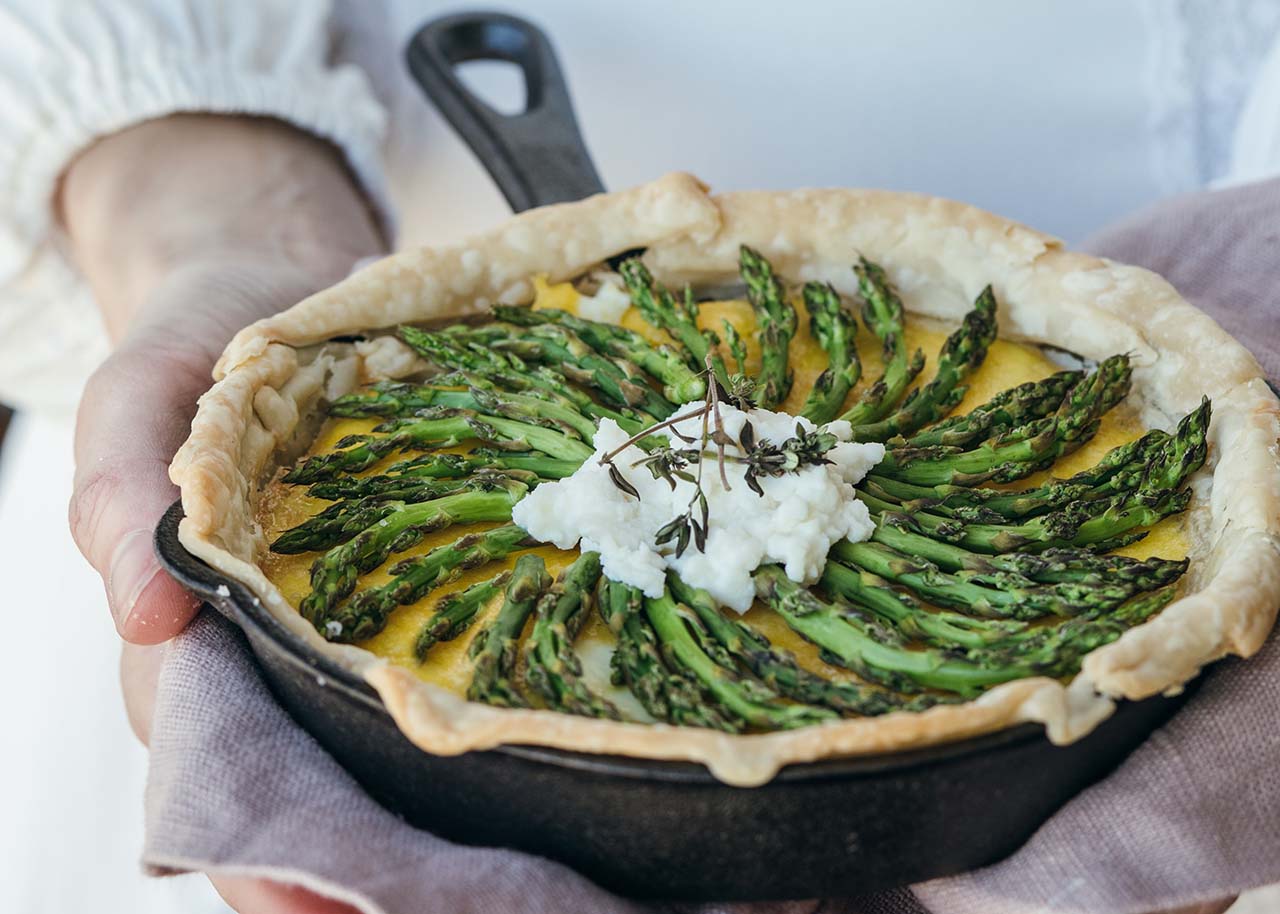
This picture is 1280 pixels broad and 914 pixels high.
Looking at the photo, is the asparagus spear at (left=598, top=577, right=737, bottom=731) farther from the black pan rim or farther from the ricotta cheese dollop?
the black pan rim

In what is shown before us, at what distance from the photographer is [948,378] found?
2.37m

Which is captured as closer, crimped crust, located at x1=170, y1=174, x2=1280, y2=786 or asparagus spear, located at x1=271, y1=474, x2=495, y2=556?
crimped crust, located at x1=170, y1=174, x2=1280, y2=786

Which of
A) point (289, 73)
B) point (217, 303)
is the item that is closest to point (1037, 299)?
point (217, 303)

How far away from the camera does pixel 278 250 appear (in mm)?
3455

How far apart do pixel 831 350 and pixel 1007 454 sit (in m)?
0.46

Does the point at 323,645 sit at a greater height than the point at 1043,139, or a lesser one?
lesser

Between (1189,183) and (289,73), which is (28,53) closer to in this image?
(289,73)

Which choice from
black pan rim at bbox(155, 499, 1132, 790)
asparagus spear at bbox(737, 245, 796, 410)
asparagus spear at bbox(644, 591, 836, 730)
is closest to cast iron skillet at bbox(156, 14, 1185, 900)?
black pan rim at bbox(155, 499, 1132, 790)

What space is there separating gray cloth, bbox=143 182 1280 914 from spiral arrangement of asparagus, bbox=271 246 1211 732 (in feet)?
0.59

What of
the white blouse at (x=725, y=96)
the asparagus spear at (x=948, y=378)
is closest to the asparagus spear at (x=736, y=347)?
the asparagus spear at (x=948, y=378)

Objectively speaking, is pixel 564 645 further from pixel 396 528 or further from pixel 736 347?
pixel 736 347

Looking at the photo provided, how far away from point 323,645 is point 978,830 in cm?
→ 96

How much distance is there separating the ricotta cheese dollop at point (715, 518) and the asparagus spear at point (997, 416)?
0.27 m

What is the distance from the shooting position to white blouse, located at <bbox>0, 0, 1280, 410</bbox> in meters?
3.46
